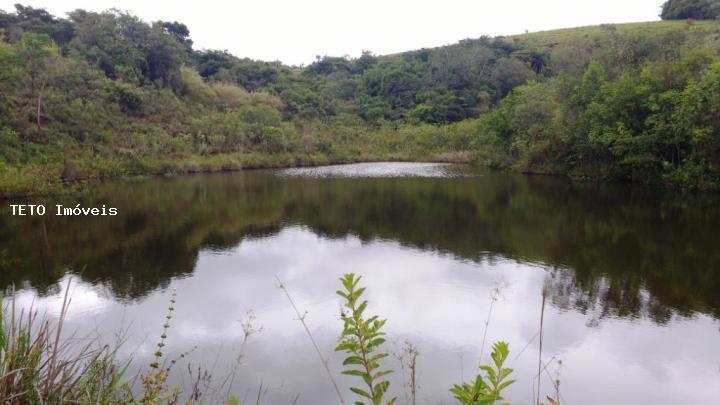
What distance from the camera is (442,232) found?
13312 millimetres

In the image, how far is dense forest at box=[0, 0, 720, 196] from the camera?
2172 cm

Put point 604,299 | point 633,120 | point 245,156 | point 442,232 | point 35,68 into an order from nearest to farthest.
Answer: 1. point 604,299
2. point 442,232
3. point 633,120
4. point 35,68
5. point 245,156

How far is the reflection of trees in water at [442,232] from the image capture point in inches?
345

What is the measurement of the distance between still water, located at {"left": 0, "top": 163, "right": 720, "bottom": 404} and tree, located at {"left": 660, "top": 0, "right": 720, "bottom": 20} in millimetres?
45796

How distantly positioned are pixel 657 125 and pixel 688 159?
71.8 inches

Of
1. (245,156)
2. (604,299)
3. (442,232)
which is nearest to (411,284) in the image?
(604,299)

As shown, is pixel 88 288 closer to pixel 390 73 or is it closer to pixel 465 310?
pixel 465 310

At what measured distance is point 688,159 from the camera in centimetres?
2092

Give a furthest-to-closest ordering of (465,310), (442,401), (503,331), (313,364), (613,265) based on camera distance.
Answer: (613,265) → (465,310) → (503,331) → (313,364) → (442,401)

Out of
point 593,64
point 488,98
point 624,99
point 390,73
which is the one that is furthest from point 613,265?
point 390,73

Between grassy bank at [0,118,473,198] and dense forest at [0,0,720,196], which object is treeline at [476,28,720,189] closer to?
dense forest at [0,0,720,196]

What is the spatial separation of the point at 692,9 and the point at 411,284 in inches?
2398

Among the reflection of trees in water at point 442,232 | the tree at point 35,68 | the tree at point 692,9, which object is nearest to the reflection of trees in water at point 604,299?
the reflection of trees in water at point 442,232

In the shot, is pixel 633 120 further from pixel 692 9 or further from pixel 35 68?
pixel 692 9
